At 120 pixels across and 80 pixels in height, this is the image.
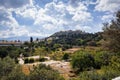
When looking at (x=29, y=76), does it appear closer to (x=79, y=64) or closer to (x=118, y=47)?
(x=118, y=47)

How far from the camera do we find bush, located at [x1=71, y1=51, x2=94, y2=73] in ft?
A: 163

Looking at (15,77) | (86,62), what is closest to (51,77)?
(15,77)

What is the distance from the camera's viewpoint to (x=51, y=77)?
16203 millimetres

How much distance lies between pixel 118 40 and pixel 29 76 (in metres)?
15.5

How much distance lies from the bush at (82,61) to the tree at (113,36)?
20432 mm

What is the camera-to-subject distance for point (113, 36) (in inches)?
1130

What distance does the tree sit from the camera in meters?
28.3

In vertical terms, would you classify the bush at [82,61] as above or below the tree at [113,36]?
below

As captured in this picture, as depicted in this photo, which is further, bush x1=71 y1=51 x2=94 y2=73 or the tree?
bush x1=71 y1=51 x2=94 y2=73

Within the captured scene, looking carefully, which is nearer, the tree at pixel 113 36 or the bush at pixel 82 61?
the tree at pixel 113 36

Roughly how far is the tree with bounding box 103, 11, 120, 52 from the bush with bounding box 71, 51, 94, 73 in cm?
2043

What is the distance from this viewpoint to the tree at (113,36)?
92.9ft

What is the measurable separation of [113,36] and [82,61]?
2171 centimetres

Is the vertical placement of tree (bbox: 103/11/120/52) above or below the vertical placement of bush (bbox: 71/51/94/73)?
above
